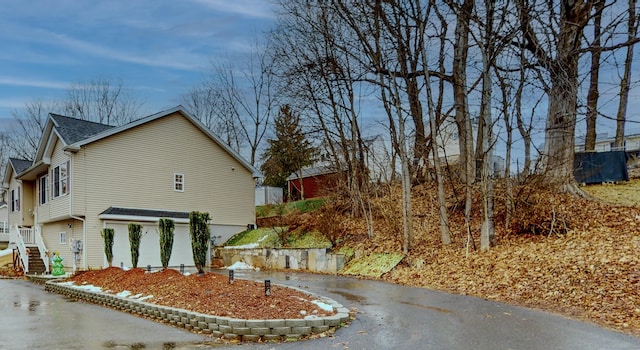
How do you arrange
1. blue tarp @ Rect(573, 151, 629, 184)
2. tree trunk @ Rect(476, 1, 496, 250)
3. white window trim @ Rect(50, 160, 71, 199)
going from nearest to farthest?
tree trunk @ Rect(476, 1, 496, 250) < blue tarp @ Rect(573, 151, 629, 184) < white window trim @ Rect(50, 160, 71, 199)

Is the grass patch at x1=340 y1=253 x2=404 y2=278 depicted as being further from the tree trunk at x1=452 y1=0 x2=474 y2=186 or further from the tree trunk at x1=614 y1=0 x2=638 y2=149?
the tree trunk at x1=614 y1=0 x2=638 y2=149

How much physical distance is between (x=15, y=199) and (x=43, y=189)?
21.3 feet

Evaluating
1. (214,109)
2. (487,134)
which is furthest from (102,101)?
(487,134)

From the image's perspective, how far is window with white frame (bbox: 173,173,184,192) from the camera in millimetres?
22025

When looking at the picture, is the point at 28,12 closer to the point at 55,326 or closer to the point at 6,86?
the point at 6,86

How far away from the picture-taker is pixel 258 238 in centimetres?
2170

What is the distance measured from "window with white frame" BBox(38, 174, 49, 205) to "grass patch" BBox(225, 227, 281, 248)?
8.92 m

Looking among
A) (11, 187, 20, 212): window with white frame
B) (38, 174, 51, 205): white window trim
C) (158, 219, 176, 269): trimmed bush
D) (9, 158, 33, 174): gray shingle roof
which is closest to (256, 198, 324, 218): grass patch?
(158, 219, 176, 269): trimmed bush

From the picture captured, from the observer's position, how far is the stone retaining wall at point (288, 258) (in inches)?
632

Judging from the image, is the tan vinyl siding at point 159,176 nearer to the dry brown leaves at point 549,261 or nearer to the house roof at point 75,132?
the house roof at point 75,132

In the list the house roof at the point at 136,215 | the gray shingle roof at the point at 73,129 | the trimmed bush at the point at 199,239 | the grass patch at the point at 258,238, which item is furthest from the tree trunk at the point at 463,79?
the gray shingle roof at the point at 73,129

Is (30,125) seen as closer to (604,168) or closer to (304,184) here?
(304,184)

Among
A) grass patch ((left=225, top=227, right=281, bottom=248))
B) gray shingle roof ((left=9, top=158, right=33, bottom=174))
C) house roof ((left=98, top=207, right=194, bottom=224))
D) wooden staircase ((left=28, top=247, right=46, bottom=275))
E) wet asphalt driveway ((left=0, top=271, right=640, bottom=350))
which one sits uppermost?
gray shingle roof ((left=9, top=158, right=33, bottom=174))

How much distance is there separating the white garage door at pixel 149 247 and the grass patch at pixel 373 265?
8.04 meters
